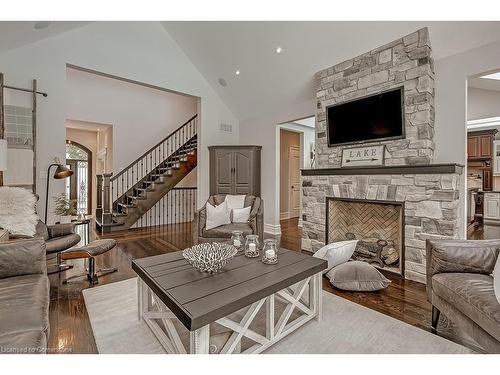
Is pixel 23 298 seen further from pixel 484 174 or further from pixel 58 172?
pixel 484 174

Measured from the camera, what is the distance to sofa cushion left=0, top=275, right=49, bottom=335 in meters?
1.27

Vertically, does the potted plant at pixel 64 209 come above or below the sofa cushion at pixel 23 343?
above

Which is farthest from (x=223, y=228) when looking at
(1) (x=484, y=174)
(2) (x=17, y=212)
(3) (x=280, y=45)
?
(1) (x=484, y=174)

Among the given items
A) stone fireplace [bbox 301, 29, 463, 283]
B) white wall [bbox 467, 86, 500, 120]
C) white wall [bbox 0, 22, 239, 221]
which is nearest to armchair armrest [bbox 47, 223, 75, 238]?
white wall [bbox 0, 22, 239, 221]

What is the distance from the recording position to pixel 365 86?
11.8 ft

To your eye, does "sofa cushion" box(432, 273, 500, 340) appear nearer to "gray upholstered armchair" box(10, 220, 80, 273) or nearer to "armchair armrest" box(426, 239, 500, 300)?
"armchair armrest" box(426, 239, 500, 300)

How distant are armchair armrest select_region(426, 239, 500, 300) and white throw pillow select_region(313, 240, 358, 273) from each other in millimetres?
1047

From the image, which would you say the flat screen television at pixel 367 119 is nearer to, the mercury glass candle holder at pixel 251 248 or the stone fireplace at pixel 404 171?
the stone fireplace at pixel 404 171

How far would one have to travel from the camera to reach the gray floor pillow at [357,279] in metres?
2.62

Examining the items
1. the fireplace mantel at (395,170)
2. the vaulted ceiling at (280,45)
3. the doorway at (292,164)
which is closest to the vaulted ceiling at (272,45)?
the vaulted ceiling at (280,45)

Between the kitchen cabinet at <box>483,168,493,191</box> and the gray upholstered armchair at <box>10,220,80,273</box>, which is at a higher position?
the kitchen cabinet at <box>483,168,493,191</box>

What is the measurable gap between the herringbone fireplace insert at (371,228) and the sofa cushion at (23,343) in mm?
3433
